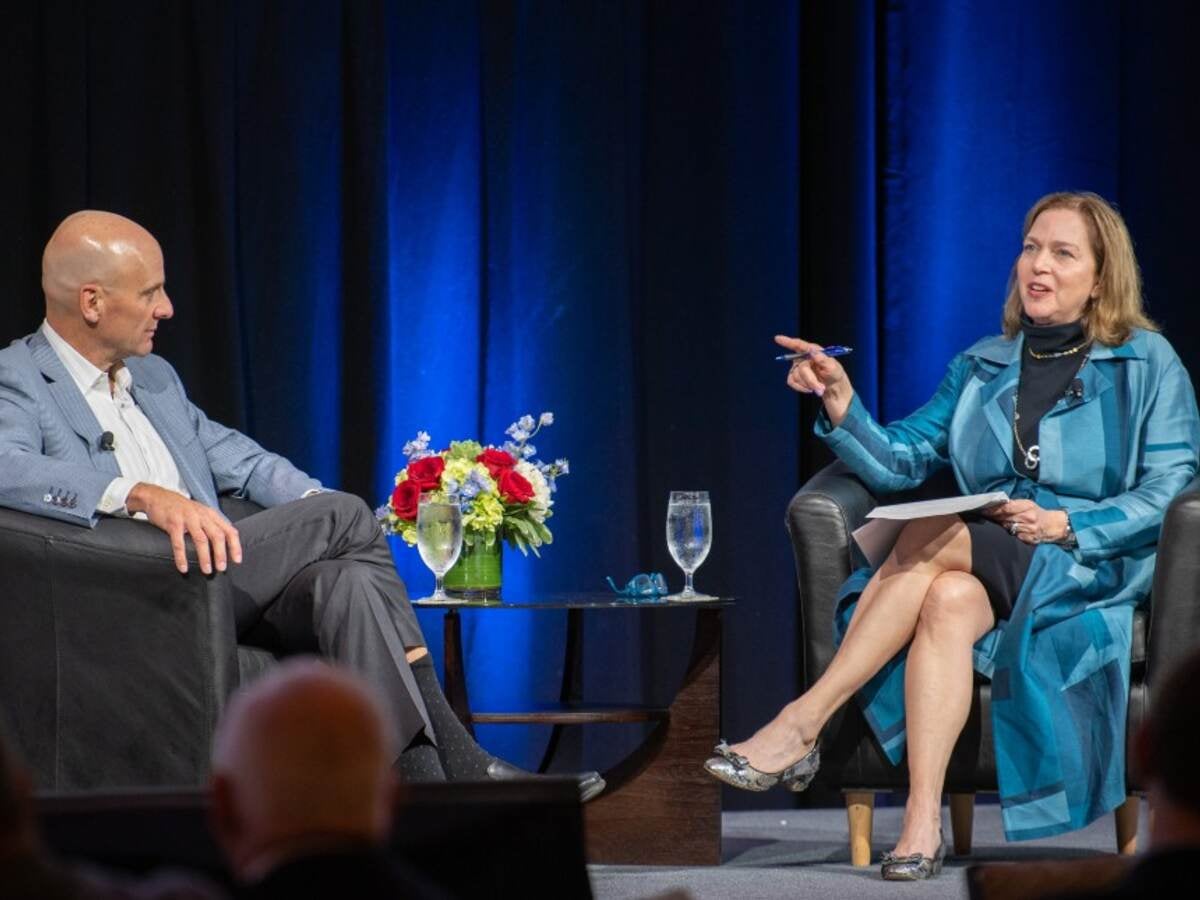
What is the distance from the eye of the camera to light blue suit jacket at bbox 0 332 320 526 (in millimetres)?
2980

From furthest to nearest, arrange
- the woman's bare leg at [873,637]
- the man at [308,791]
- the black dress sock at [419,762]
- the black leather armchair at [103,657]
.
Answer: the woman's bare leg at [873,637] → the black dress sock at [419,762] → the black leather armchair at [103,657] → the man at [308,791]

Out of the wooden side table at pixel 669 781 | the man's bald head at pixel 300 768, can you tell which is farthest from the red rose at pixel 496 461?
the man's bald head at pixel 300 768

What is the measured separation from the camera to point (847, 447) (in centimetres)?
370

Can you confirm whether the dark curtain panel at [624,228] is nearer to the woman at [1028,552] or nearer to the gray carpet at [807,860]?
the gray carpet at [807,860]

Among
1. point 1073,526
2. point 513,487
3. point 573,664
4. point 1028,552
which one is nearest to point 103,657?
point 513,487

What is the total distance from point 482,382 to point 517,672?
2.40 feet

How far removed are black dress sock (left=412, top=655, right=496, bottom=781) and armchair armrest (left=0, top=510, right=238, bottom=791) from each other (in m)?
0.52

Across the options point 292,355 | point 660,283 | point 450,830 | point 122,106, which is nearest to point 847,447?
point 660,283

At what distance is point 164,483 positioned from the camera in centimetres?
349

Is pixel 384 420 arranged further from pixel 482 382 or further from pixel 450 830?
pixel 450 830

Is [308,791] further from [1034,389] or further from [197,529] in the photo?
[1034,389]

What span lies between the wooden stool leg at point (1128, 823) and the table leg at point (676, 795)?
0.75m

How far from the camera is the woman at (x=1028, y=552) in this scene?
3.31 metres

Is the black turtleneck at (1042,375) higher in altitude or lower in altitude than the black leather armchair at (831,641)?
higher
